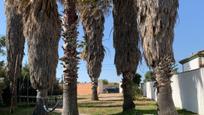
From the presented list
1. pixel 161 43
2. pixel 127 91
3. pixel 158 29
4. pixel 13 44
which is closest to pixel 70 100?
pixel 161 43

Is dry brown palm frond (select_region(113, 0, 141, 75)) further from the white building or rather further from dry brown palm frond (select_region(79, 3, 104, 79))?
dry brown palm frond (select_region(79, 3, 104, 79))

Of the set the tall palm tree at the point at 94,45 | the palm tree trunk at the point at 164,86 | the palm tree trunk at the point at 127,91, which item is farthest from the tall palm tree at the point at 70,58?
the tall palm tree at the point at 94,45

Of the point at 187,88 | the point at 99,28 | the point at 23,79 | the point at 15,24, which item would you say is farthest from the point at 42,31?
the point at 23,79

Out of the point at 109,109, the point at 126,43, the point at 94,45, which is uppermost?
the point at 94,45

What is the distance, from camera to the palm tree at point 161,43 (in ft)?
42.5

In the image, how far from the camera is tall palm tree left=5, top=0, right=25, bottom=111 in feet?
101

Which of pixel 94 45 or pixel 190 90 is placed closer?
pixel 190 90

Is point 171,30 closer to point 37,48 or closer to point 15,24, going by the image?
point 37,48

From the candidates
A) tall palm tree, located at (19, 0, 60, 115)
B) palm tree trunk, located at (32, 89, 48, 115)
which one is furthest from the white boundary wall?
palm tree trunk, located at (32, 89, 48, 115)

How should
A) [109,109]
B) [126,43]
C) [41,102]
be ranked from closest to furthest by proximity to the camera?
[41,102] → [126,43] → [109,109]

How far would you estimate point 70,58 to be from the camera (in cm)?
1816

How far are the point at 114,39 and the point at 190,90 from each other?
6.07 meters

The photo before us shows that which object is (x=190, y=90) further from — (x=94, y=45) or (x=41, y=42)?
(x=94, y=45)

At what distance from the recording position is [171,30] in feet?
44.0
